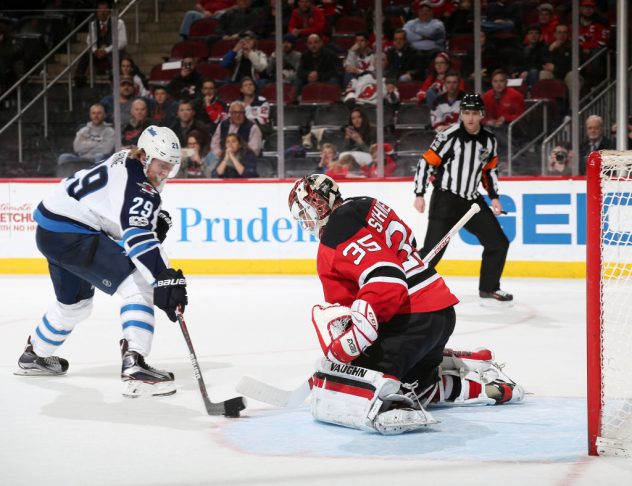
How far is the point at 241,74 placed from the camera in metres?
9.91

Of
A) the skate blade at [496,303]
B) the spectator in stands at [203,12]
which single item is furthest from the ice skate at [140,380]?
the spectator in stands at [203,12]

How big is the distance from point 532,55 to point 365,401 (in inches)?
245

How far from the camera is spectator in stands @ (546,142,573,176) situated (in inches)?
333

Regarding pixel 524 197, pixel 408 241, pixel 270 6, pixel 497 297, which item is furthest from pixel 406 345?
pixel 270 6

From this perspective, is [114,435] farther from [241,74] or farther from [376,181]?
[241,74]

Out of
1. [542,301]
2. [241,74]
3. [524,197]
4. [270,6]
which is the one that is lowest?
[542,301]

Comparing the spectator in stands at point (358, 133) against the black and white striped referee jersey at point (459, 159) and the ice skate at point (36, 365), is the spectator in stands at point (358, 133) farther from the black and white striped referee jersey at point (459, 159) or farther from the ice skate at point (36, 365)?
the ice skate at point (36, 365)

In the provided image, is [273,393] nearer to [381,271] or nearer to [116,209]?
[381,271]

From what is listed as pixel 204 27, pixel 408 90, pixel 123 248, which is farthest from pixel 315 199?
pixel 204 27

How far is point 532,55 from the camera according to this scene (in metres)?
9.22

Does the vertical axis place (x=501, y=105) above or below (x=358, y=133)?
above

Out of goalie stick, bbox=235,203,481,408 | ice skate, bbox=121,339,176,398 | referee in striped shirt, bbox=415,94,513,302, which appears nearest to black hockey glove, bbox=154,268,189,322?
ice skate, bbox=121,339,176,398

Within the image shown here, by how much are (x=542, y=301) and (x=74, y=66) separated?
4.69 m

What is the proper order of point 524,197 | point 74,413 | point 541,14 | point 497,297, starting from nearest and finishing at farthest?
point 74,413 → point 497,297 → point 524,197 → point 541,14
